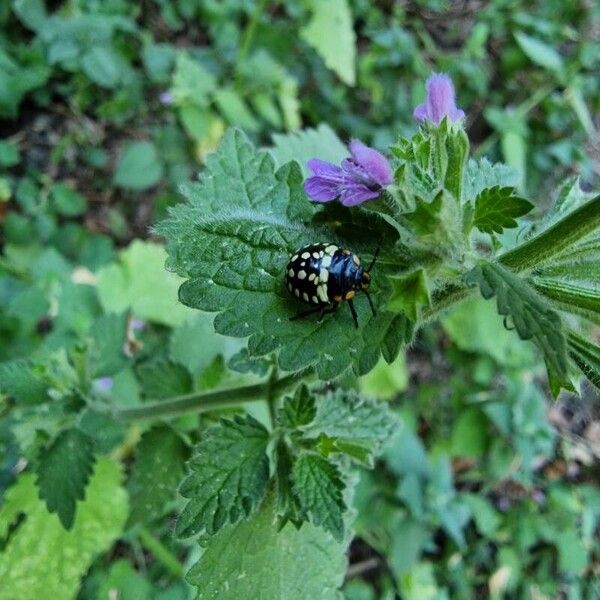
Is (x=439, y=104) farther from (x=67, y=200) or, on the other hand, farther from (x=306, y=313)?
(x=67, y=200)

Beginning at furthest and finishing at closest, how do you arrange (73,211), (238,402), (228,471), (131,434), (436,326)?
(436,326) < (73,211) < (131,434) < (238,402) < (228,471)

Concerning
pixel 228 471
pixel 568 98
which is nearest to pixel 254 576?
pixel 228 471

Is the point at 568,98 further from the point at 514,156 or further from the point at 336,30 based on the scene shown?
the point at 336,30

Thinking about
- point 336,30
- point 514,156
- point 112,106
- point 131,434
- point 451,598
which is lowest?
point 451,598

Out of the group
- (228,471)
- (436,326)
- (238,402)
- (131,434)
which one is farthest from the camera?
(436,326)

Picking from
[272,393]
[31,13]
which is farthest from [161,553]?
[31,13]

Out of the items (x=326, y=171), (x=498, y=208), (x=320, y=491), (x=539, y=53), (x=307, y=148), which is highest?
(x=498, y=208)

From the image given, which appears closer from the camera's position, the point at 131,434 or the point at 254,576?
the point at 254,576
